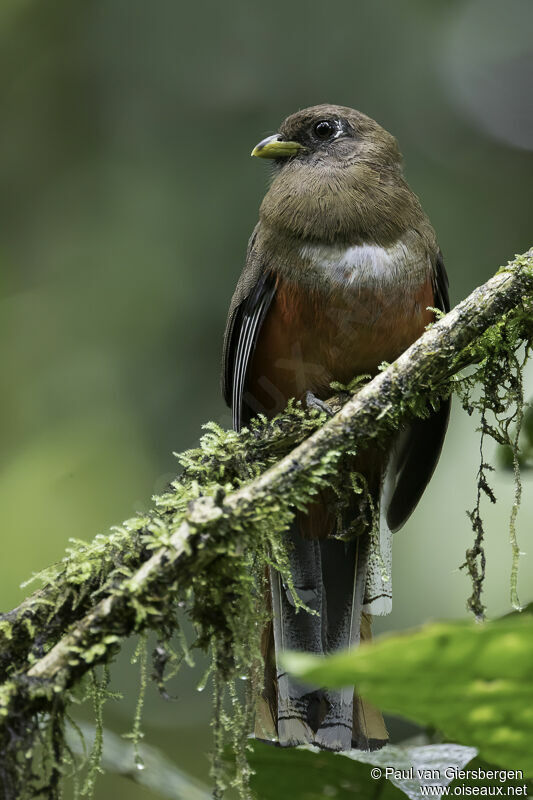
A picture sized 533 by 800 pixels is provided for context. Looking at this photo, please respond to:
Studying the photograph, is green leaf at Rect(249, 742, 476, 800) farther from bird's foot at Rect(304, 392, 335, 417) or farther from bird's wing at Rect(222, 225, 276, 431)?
bird's wing at Rect(222, 225, 276, 431)

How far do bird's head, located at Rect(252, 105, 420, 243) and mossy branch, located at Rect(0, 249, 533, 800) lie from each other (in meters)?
0.90

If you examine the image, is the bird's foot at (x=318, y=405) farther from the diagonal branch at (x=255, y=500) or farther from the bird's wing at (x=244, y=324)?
the bird's wing at (x=244, y=324)

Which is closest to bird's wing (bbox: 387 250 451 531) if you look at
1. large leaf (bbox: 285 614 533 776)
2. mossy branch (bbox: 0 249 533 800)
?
mossy branch (bbox: 0 249 533 800)

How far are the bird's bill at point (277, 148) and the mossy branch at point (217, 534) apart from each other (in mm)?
1603

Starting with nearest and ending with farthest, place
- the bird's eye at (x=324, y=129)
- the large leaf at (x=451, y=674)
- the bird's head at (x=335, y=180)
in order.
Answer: the large leaf at (x=451, y=674), the bird's head at (x=335, y=180), the bird's eye at (x=324, y=129)

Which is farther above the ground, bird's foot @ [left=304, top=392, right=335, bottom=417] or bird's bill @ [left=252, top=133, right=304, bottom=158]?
bird's bill @ [left=252, top=133, right=304, bottom=158]

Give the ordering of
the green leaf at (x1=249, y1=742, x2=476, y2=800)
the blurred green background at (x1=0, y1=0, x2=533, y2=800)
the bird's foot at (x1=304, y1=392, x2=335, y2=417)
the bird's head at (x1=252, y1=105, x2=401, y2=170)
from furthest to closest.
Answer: the blurred green background at (x1=0, y1=0, x2=533, y2=800)
the bird's head at (x1=252, y1=105, x2=401, y2=170)
the bird's foot at (x1=304, y1=392, x2=335, y2=417)
the green leaf at (x1=249, y1=742, x2=476, y2=800)

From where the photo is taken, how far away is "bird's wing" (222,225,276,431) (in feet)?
10.8

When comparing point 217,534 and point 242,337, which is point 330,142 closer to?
point 242,337

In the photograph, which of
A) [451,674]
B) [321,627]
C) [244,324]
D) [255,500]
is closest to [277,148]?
[244,324]

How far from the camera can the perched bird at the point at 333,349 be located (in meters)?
2.77

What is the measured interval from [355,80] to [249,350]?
3.80m

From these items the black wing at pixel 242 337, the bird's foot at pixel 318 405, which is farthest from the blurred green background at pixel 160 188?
the bird's foot at pixel 318 405

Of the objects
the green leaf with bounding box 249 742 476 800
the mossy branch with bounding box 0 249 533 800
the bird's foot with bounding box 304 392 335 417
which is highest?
the bird's foot with bounding box 304 392 335 417
